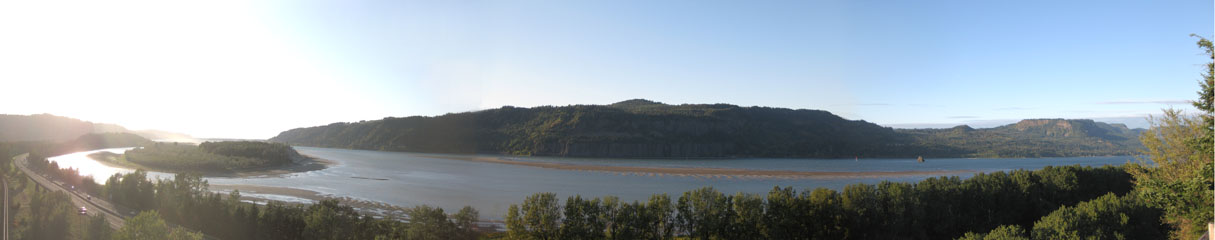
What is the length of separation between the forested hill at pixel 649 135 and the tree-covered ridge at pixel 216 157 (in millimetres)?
36894

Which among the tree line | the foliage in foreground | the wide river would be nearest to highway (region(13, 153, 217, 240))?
the tree line

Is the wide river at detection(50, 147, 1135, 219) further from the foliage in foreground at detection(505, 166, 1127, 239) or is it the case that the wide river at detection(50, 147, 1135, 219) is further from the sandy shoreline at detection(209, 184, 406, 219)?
the foliage in foreground at detection(505, 166, 1127, 239)

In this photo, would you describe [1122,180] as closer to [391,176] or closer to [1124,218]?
[1124,218]

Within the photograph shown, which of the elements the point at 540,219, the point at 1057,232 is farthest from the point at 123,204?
the point at 1057,232

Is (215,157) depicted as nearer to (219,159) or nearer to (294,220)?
(219,159)

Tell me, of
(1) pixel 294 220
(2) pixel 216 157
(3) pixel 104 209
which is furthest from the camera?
(2) pixel 216 157

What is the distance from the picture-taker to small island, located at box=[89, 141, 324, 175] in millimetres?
65562

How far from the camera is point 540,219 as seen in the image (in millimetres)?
22125

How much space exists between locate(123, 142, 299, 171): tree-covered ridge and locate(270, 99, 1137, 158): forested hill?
36.9 m

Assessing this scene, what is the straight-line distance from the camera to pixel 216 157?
6956 cm

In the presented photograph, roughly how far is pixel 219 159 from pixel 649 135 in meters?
76.0

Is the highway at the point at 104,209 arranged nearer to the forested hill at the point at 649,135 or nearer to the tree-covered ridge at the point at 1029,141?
the forested hill at the point at 649,135

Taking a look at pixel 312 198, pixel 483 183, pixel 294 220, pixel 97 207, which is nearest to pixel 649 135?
pixel 483 183

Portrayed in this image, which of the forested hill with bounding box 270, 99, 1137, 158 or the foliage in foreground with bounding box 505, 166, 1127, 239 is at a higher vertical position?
the forested hill with bounding box 270, 99, 1137, 158
